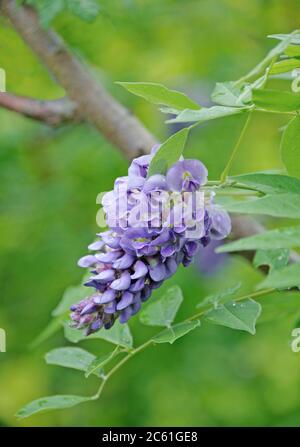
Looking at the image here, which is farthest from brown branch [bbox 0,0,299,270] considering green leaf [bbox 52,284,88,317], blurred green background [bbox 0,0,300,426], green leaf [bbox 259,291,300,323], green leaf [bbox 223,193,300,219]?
green leaf [bbox 223,193,300,219]

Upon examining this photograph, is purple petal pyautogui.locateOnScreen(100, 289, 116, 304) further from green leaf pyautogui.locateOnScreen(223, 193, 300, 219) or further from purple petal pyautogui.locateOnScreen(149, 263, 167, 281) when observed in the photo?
green leaf pyautogui.locateOnScreen(223, 193, 300, 219)

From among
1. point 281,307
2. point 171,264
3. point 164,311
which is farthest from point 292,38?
point 281,307

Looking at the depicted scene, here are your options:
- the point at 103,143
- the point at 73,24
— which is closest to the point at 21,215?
the point at 103,143

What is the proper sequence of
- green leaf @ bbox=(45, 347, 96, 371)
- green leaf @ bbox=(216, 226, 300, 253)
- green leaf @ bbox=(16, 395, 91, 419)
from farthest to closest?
green leaf @ bbox=(45, 347, 96, 371)
green leaf @ bbox=(16, 395, 91, 419)
green leaf @ bbox=(216, 226, 300, 253)

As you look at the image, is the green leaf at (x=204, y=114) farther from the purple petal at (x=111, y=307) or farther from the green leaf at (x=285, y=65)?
the purple petal at (x=111, y=307)

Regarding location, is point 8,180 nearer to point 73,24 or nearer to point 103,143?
point 103,143
